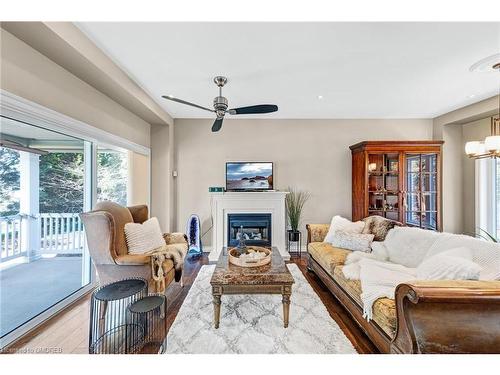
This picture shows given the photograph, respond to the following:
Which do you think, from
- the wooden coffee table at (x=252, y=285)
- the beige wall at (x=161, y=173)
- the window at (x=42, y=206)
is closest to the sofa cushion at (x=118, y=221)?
the window at (x=42, y=206)

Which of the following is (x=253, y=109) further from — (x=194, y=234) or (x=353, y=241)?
(x=194, y=234)

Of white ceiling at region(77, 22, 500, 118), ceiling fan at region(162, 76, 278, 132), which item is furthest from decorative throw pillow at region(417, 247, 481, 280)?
ceiling fan at region(162, 76, 278, 132)

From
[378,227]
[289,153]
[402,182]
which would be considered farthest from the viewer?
[289,153]

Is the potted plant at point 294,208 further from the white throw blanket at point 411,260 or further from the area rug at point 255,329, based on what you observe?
the area rug at point 255,329

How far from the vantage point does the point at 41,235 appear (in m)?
2.43

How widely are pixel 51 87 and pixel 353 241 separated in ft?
12.2

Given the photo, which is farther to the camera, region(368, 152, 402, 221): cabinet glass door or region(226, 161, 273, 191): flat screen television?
region(226, 161, 273, 191): flat screen television

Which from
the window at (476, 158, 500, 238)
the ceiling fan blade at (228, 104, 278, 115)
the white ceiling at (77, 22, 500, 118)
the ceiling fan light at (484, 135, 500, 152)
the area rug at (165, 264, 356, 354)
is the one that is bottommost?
the area rug at (165, 264, 356, 354)

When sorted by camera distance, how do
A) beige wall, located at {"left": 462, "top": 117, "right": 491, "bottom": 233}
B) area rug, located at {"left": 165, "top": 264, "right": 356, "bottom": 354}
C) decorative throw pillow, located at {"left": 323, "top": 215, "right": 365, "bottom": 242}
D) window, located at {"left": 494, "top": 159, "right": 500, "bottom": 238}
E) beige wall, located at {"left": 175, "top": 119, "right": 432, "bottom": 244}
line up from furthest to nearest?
beige wall, located at {"left": 175, "top": 119, "right": 432, "bottom": 244}, beige wall, located at {"left": 462, "top": 117, "right": 491, "bottom": 233}, window, located at {"left": 494, "top": 159, "right": 500, "bottom": 238}, decorative throw pillow, located at {"left": 323, "top": 215, "right": 365, "bottom": 242}, area rug, located at {"left": 165, "top": 264, "right": 356, "bottom": 354}

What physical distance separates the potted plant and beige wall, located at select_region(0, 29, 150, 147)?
125 inches

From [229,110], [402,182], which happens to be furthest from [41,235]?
[402,182]

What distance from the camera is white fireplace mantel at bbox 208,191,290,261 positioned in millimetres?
4121

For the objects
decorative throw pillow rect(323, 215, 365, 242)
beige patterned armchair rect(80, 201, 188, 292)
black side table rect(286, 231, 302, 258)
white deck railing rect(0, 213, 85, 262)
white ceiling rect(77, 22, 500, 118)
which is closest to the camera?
white ceiling rect(77, 22, 500, 118)

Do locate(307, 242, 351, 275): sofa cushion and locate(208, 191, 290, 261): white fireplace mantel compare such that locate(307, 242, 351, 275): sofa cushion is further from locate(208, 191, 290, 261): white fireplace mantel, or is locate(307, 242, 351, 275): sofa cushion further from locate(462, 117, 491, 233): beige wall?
locate(462, 117, 491, 233): beige wall
